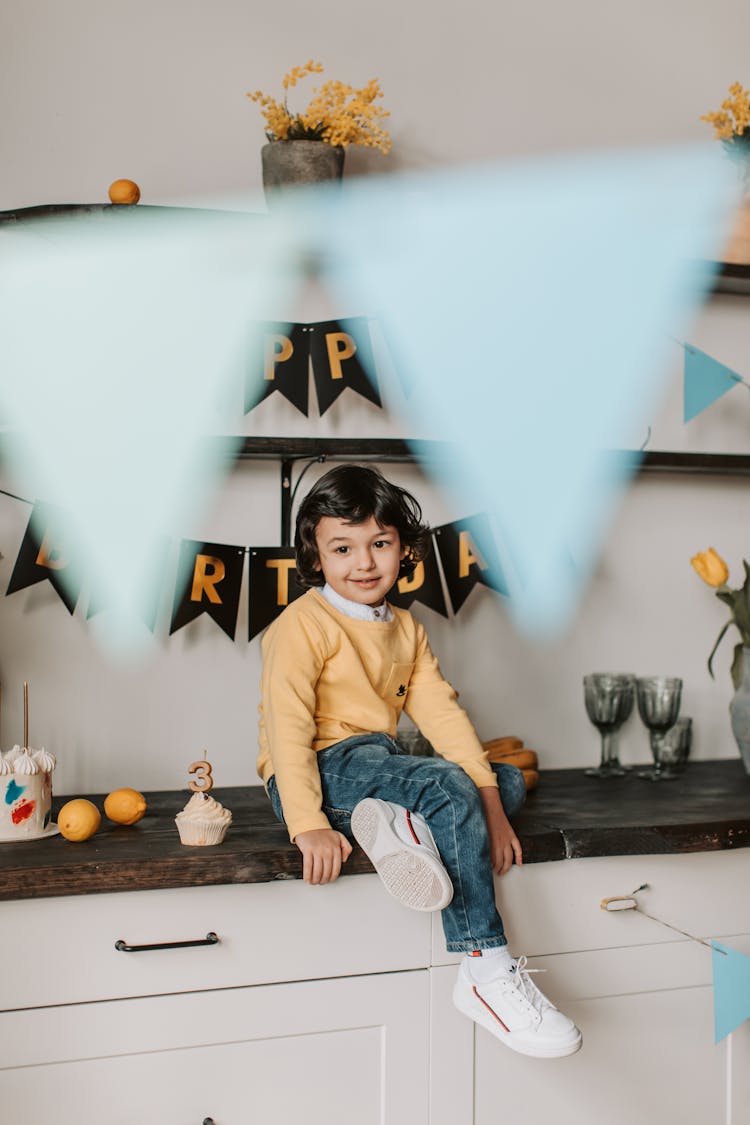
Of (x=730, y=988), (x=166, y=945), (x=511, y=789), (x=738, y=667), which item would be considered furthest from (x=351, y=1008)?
(x=738, y=667)

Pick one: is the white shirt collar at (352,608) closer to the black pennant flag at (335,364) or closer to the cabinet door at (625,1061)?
the black pennant flag at (335,364)

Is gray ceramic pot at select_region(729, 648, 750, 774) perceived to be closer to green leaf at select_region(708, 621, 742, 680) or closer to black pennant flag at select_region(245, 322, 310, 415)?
green leaf at select_region(708, 621, 742, 680)

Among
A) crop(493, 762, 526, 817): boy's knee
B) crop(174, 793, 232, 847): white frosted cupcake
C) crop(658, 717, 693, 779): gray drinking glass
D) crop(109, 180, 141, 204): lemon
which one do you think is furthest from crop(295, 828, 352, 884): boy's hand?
crop(109, 180, 141, 204): lemon

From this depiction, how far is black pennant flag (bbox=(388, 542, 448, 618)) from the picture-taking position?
1939 millimetres

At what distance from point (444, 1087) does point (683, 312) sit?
160cm

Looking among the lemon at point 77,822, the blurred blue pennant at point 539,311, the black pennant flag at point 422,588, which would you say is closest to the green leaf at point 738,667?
the blurred blue pennant at point 539,311

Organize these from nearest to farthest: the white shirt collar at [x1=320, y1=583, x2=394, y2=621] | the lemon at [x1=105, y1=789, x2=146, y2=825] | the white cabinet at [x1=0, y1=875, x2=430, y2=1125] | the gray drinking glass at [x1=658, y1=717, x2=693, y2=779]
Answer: the white cabinet at [x1=0, y1=875, x2=430, y2=1125]
the lemon at [x1=105, y1=789, x2=146, y2=825]
the white shirt collar at [x1=320, y1=583, x2=394, y2=621]
the gray drinking glass at [x1=658, y1=717, x2=693, y2=779]

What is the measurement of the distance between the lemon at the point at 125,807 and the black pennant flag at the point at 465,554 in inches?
27.0

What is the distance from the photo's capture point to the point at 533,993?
1436mm

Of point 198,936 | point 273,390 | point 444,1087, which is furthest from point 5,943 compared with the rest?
point 273,390

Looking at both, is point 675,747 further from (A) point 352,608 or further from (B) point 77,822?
(B) point 77,822

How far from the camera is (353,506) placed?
1657 mm

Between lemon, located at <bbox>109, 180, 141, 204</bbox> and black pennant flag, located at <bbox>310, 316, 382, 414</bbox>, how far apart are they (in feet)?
1.24

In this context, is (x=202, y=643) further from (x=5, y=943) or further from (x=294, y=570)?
(x=5, y=943)
